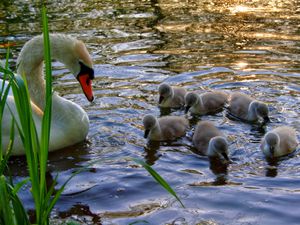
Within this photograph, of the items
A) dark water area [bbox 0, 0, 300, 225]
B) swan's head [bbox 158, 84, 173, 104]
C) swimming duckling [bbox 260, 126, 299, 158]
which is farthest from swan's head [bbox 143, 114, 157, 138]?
swimming duckling [bbox 260, 126, 299, 158]

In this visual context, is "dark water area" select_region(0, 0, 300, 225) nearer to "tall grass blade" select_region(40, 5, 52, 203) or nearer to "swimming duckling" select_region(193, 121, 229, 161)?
"swimming duckling" select_region(193, 121, 229, 161)

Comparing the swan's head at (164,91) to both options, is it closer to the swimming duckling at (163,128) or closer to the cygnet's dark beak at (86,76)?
the swimming duckling at (163,128)

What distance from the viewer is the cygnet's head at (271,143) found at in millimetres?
6125

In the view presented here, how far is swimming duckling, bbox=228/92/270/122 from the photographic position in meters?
7.16

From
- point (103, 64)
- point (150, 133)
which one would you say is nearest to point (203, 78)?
point (103, 64)

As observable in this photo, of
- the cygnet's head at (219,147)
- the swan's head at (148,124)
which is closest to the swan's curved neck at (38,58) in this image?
the swan's head at (148,124)

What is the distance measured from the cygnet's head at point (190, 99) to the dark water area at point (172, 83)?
191 millimetres

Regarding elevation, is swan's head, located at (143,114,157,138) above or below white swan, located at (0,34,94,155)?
below

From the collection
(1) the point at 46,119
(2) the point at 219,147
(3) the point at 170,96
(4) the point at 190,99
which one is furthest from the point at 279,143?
(1) the point at 46,119

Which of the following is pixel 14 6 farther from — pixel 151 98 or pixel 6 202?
pixel 6 202

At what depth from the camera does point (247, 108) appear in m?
7.42

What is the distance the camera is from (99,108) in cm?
781

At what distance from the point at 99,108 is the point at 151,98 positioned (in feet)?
2.48

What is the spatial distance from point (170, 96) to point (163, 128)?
1022mm
